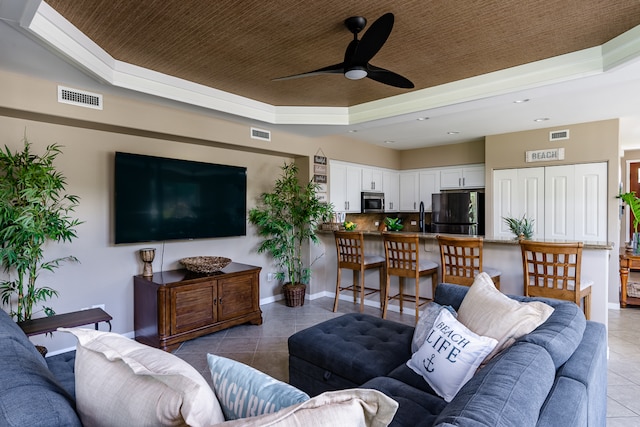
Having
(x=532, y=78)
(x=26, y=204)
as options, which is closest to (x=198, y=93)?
(x=26, y=204)

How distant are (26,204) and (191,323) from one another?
1.69m

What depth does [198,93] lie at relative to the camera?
3592 millimetres

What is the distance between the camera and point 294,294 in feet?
15.3

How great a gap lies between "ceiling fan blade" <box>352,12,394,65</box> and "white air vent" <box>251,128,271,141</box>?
2301mm

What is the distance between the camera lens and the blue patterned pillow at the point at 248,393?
2.78 feet

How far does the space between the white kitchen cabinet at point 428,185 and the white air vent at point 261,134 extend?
338 cm

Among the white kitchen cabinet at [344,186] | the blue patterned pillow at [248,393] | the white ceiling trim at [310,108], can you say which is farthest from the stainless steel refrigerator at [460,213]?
the blue patterned pillow at [248,393]

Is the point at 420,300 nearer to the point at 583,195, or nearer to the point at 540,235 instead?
the point at 540,235

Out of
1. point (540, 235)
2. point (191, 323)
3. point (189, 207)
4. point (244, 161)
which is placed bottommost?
point (191, 323)

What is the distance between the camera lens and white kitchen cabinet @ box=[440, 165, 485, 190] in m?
5.93

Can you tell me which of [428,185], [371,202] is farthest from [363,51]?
[428,185]

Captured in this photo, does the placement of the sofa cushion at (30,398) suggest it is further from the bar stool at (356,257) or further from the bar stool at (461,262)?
the bar stool at (356,257)

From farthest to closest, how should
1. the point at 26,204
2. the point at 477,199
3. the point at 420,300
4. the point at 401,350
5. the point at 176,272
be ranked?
1. the point at 477,199
2. the point at 420,300
3. the point at 176,272
4. the point at 26,204
5. the point at 401,350

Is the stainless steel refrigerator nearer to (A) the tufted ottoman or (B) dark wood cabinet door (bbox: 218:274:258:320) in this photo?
(B) dark wood cabinet door (bbox: 218:274:258:320)
